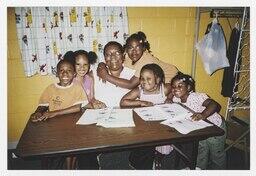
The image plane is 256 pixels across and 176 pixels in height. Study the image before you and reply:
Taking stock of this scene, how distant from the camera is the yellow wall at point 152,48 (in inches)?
110

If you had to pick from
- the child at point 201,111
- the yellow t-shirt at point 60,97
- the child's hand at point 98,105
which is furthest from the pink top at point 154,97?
the yellow t-shirt at point 60,97

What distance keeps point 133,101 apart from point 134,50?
2.11 ft

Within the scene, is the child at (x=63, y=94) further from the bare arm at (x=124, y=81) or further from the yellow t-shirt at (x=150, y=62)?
the yellow t-shirt at (x=150, y=62)

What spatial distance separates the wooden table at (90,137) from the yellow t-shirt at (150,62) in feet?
3.28

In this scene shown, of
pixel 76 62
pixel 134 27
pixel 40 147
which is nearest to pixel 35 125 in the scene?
pixel 40 147

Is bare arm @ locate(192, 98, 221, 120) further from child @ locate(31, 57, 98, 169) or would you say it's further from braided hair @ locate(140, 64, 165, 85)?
child @ locate(31, 57, 98, 169)

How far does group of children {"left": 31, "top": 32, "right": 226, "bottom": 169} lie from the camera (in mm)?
2350

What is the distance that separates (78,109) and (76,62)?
723mm

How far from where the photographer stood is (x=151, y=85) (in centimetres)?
266

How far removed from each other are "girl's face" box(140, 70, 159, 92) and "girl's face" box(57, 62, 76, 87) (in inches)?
28.1

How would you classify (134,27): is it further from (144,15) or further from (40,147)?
(40,147)

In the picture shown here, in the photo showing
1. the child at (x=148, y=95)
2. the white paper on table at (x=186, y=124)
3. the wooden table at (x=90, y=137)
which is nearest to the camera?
the wooden table at (x=90, y=137)

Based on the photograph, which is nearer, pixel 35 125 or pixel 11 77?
pixel 35 125
